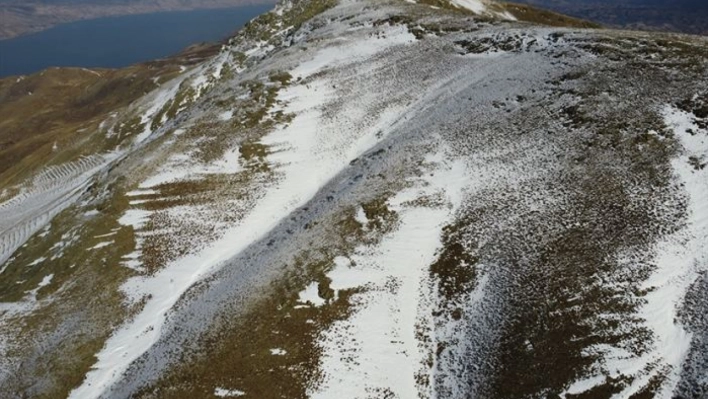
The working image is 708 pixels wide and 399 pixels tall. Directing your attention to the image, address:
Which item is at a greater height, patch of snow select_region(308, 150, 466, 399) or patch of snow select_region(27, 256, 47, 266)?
patch of snow select_region(308, 150, 466, 399)

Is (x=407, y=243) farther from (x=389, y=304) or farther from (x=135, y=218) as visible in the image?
(x=135, y=218)

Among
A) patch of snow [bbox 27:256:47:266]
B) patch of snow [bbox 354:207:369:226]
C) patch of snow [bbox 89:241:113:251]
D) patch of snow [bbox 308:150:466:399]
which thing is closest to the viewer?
patch of snow [bbox 308:150:466:399]

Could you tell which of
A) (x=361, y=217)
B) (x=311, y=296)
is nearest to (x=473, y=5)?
(x=361, y=217)

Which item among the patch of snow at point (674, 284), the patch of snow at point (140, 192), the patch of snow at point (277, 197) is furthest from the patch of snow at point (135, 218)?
the patch of snow at point (674, 284)

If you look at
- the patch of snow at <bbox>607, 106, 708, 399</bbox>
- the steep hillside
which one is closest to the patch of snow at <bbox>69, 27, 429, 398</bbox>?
the steep hillside

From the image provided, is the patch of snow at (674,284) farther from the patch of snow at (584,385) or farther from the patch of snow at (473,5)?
the patch of snow at (473,5)

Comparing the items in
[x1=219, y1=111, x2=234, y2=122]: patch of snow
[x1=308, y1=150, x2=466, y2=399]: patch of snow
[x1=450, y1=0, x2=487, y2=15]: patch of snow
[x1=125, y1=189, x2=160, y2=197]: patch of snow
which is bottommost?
[x1=308, y1=150, x2=466, y2=399]: patch of snow

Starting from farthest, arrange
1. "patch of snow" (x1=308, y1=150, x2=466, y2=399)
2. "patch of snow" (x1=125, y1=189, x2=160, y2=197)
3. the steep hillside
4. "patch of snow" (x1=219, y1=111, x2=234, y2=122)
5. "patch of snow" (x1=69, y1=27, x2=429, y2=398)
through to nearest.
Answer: "patch of snow" (x1=219, y1=111, x2=234, y2=122) < "patch of snow" (x1=125, y1=189, x2=160, y2=197) < "patch of snow" (x1=69, y1=27, x2=429, y2=398) < "patch of snow" (x1=308, y1=150, x2=466, y2=399) < the steep hillside

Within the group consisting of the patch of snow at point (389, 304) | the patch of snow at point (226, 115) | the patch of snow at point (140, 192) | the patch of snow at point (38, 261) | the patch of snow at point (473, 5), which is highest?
the patch of snow at point (473, 5)

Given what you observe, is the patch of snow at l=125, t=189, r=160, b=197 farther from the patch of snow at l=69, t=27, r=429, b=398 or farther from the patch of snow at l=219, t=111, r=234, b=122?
the patch of snow at l=219, t=111, r=234, b=122
